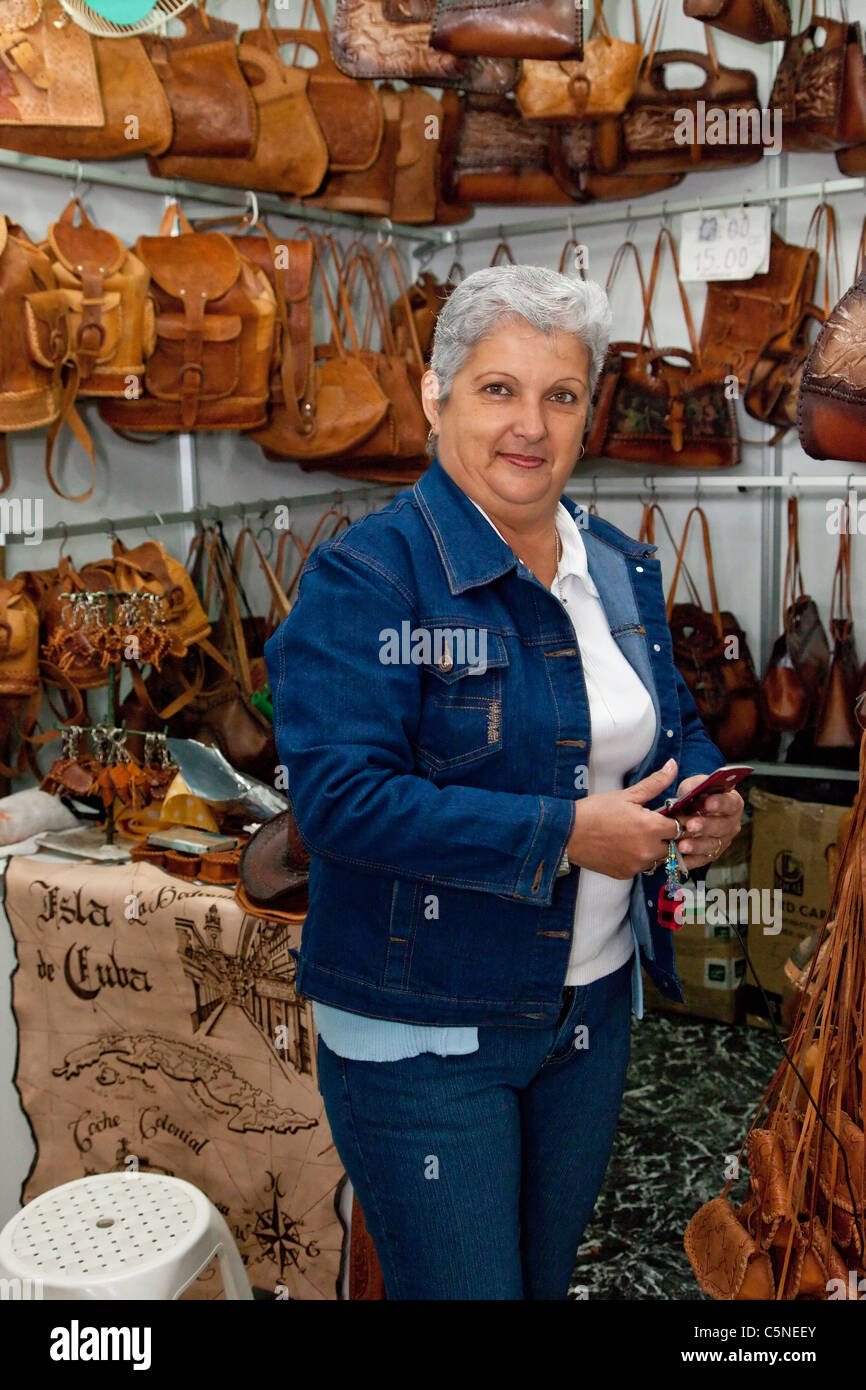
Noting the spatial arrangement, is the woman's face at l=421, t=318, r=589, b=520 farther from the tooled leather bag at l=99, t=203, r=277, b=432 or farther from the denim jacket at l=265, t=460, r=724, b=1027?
the tooled leather bag at l=99, t=203, r=277, b=432

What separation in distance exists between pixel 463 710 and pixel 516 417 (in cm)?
38

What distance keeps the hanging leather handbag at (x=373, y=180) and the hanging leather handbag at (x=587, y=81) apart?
0.43m

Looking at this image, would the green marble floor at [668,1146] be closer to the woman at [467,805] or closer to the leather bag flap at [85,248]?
the woman at [467,805]

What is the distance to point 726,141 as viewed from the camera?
13.3 ft

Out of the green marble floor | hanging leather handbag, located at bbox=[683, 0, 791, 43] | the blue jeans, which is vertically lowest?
the green marble floor

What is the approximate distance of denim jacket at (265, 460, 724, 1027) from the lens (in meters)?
1.54

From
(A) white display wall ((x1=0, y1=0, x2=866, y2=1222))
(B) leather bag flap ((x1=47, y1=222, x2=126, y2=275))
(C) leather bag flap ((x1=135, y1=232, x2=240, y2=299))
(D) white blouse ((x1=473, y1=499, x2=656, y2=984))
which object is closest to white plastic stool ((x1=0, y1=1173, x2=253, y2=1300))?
(D) white blouse ((x1=473, y1=499, x2=656, y2=984))

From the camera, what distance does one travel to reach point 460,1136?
5.37 feet

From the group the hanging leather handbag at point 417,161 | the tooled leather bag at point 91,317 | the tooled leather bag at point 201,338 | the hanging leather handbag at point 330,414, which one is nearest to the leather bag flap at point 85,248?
the tooled leather bag at point 91,317

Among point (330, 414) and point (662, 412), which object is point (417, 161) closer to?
point (330, 414)

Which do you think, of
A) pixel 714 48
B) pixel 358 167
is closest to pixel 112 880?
pixel 358 167

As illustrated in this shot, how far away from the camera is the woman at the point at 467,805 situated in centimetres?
155

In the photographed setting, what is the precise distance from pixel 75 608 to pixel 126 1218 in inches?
53.6

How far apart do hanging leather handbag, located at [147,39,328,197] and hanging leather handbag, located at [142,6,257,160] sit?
0.03 m
